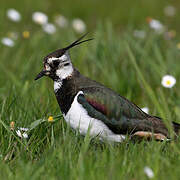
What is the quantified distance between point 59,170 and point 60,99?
102 centimetres

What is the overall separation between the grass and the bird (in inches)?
4.0

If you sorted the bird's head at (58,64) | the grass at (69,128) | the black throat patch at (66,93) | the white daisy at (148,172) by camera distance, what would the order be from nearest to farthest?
the white daisy at (148,172), the grass at (69,128), the black throat patch at (66,93), the bird's head at (58,64)

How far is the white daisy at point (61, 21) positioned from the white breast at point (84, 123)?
15.5ft

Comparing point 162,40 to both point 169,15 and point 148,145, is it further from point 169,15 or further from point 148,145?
point 148,145

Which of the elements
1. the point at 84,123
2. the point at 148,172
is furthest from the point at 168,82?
the point at 148,172

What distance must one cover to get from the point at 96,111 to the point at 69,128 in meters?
0.27

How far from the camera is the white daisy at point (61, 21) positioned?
28.3 feet

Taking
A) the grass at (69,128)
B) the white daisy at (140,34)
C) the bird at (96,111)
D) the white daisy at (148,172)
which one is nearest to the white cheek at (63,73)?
the bird at (96,111)

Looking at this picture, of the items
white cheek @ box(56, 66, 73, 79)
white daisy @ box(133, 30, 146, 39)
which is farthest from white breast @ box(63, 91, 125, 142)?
white daisy @ box(133, 30, 146, 39)

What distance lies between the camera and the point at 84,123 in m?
3.96

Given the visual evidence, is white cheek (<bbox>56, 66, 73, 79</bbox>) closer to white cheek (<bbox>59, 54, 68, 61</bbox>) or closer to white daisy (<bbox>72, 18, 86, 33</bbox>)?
white cheek (<bbox>59, 54, 68, 61</bbox>)

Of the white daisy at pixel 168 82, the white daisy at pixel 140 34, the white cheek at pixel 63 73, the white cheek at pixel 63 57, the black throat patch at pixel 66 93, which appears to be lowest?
the black throat patch at pixel 66 93

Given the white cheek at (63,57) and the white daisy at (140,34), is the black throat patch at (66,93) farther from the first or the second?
the white daisy at (140,34)

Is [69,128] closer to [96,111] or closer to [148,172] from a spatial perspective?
[96,111]
